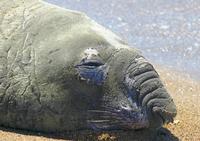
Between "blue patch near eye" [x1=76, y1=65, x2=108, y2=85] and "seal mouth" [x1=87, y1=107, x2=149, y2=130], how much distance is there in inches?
8.9

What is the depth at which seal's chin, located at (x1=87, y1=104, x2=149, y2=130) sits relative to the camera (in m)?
5.07

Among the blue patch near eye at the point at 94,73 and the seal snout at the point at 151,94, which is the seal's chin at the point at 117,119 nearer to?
the seal snout at the point at 151,94

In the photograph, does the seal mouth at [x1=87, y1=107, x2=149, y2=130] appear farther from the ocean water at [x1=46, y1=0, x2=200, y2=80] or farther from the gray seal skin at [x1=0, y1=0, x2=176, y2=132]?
the ocean water at [x1=46, y1=0, x2=200, y2=80]

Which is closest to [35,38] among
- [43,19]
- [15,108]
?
[43,19]

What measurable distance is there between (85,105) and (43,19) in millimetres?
858

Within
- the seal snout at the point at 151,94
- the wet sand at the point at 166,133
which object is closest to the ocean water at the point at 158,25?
the wet sand at the point at 166,133

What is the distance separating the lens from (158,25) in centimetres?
1021

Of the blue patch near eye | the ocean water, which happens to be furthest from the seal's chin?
the ocean water

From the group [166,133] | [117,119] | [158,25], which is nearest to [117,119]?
[117,119]

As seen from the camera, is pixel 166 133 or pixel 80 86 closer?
pixel 80 86

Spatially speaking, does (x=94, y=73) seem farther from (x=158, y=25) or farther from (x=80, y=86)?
(x=158, y=25)

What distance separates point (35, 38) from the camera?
541 centimetres

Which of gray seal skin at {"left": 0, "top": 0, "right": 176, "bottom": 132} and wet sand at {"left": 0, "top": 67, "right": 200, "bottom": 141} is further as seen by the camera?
wet sand at {"left": 0, "top": 67, "right": 200, "bottom": 141}

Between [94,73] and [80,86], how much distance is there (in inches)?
5.8
